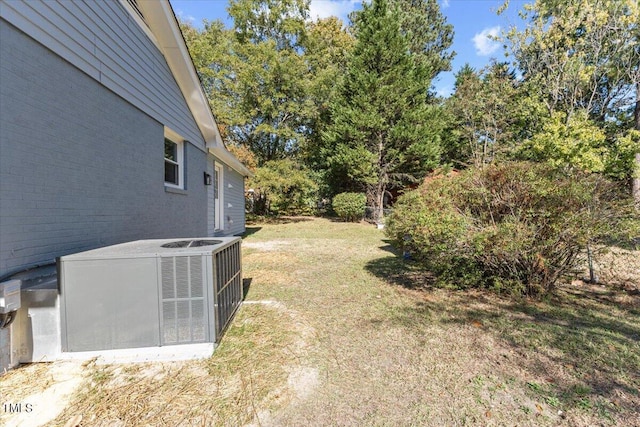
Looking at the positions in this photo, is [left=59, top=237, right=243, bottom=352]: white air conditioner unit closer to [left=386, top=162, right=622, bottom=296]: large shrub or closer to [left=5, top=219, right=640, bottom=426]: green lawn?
[left=5, top=219, right=640, bottom=426]: green lawn

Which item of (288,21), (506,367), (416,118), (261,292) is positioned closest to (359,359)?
(506,367)

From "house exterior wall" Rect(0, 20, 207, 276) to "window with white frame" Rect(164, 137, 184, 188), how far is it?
4.49ft

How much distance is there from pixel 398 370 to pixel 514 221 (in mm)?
2625

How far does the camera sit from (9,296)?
2.24 meters

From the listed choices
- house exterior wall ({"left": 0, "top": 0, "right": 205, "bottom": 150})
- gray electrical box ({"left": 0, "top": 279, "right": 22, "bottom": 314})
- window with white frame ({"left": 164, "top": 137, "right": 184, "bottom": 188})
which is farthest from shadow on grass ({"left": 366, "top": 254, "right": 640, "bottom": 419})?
window with white frame ({"left": 164, "top": 137, "right": 184, "bottom": 188})

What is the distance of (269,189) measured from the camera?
17.1 m

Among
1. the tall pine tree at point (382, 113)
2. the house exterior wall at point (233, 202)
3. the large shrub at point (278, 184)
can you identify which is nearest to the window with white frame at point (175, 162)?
the house exterior wall at point (233, 202)

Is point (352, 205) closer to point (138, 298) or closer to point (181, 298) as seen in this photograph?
point (181, 298)

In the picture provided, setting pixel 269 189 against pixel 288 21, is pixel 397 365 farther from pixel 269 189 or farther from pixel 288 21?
pixel 288 21

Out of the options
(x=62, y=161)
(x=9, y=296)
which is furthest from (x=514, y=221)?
(x=62, y=161)

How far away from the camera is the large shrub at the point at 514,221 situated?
→ 3.72 m

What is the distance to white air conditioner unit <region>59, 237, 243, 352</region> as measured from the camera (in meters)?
2.59

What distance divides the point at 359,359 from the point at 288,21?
75.0 feet

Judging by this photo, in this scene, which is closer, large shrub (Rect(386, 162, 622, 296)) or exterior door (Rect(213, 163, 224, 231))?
large shrub (Rect(386, 162, 622, 296))
